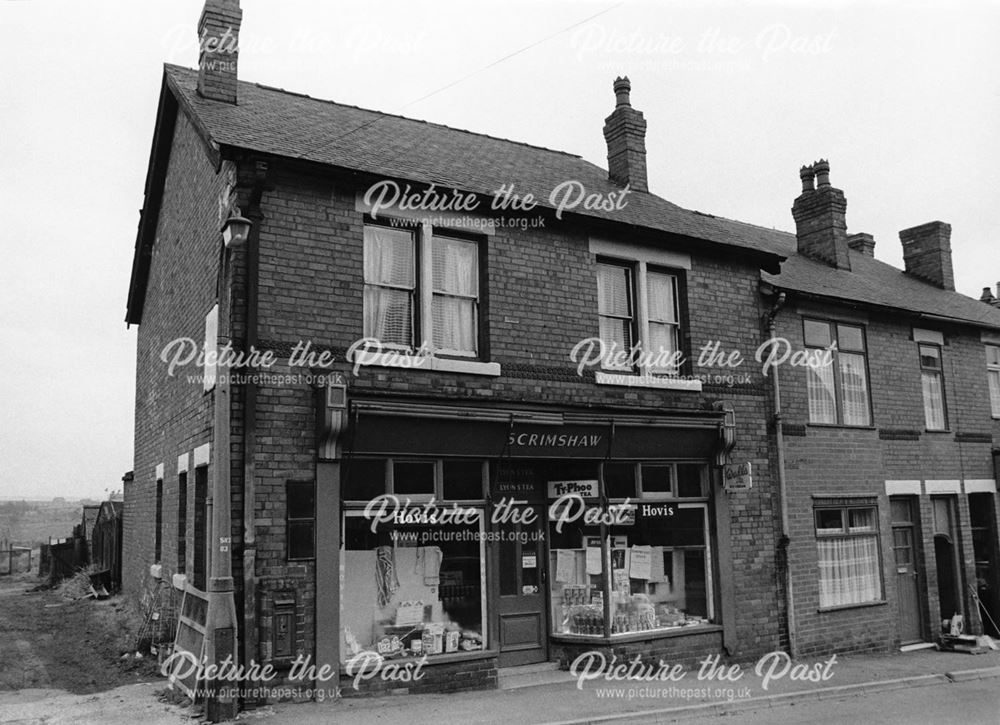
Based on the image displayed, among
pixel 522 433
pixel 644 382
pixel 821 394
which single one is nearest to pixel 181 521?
pixel 522 433

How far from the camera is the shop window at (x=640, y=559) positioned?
39.1 ft

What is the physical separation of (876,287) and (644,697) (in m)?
11.3

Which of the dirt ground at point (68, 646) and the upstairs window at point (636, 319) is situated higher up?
the upstairs window at point (636, 319)

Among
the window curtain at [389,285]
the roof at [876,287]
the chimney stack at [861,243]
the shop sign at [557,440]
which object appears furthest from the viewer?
the chimney stack at [861,243]

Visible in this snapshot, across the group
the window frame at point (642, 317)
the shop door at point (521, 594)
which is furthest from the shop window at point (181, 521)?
the window frame at point (642, 317)

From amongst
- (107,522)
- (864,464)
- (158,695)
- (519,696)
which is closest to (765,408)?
(864,464)

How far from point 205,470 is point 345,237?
11.8 feet

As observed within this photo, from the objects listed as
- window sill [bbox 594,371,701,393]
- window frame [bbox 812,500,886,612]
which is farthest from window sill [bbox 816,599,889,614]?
window sill [bbox 594,371,701,393]

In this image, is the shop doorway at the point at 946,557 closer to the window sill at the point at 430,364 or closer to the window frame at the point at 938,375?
the window frame at the point at 938,375

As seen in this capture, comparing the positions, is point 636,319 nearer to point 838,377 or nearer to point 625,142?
point 625,142

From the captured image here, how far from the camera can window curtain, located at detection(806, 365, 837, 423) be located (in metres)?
15.0

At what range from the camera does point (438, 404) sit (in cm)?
1037

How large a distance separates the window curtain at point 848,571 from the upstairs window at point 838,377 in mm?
2171

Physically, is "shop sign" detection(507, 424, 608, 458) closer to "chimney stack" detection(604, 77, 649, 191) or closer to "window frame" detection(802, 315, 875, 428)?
"window frame" detection(802, 315, 875, 428)
